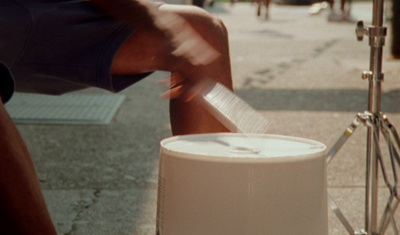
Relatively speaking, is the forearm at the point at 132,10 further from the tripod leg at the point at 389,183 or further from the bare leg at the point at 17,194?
the tripod leg at the point at 389,183

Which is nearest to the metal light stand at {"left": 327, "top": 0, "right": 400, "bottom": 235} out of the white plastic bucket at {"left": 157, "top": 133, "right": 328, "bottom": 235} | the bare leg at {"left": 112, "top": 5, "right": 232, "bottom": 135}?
the bare leg at {"left": 112, "top": 5, "right": 232, "bottom": 135}

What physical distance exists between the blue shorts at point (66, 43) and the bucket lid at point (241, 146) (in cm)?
36

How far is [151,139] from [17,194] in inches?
110

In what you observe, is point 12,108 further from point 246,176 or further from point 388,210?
point 246,176

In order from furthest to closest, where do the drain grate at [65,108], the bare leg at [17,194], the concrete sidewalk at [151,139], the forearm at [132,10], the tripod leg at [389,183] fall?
the drain grate at [65,108] → the concrete sidewalk at [151,139] → the tripod leg at [389,183] → the forearm at [132,10] → the bare leg at [17,194]

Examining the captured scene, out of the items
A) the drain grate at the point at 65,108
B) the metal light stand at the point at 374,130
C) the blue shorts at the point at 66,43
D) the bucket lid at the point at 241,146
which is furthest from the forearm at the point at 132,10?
the drain grate at the point at 65,108

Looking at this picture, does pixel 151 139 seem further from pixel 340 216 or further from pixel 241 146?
pixel 241 146

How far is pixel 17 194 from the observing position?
1210 millimetres

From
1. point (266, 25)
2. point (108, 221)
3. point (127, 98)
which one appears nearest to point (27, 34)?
point (108, 221)

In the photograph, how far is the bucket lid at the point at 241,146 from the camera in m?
1.30

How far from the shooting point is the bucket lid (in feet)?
4.25

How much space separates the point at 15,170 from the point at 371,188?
126cm

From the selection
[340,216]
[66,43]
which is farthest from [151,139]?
[66,43]

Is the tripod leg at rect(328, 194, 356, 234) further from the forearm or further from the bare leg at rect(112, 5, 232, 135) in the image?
the forearm
